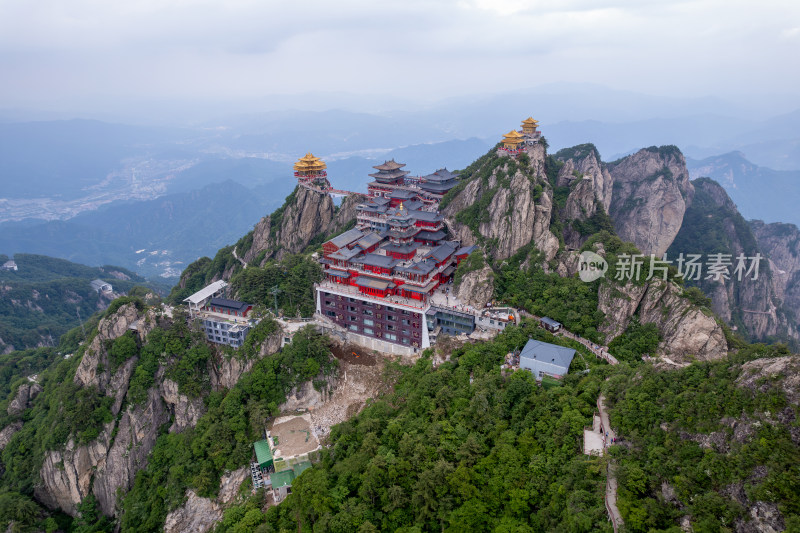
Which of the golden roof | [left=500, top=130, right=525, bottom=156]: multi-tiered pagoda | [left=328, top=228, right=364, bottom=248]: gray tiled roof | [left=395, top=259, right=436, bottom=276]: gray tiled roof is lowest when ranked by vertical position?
[left=395, top=259, right=436, bottom=276]: gray tiled roof

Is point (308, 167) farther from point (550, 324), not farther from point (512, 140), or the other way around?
point (550, 324)

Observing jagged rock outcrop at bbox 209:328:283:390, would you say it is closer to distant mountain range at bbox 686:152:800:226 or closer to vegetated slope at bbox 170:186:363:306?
vegetated slope at bbox 170:186:363:306

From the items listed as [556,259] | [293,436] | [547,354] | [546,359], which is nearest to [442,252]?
[556,259]

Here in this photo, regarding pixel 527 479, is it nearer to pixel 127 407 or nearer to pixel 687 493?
pixel 687 493

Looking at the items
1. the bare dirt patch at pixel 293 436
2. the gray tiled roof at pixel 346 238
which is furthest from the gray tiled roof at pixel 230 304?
the bare dirt patch at pixel 293 436

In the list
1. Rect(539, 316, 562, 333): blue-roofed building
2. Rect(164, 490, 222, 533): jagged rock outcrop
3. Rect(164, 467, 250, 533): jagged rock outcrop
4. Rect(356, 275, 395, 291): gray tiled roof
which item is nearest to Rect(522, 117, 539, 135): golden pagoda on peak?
Rect(356, 275, 395, 291): gray tiled roof

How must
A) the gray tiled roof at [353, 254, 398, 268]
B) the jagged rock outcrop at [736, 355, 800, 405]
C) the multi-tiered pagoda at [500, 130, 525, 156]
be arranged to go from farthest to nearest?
the multi-tiered pagoda at [500, 130, 525, 156], the gray tiled roof at [353, 254, 398, 268], the jagged rock outcrop at [736, 355, 800, 405]
